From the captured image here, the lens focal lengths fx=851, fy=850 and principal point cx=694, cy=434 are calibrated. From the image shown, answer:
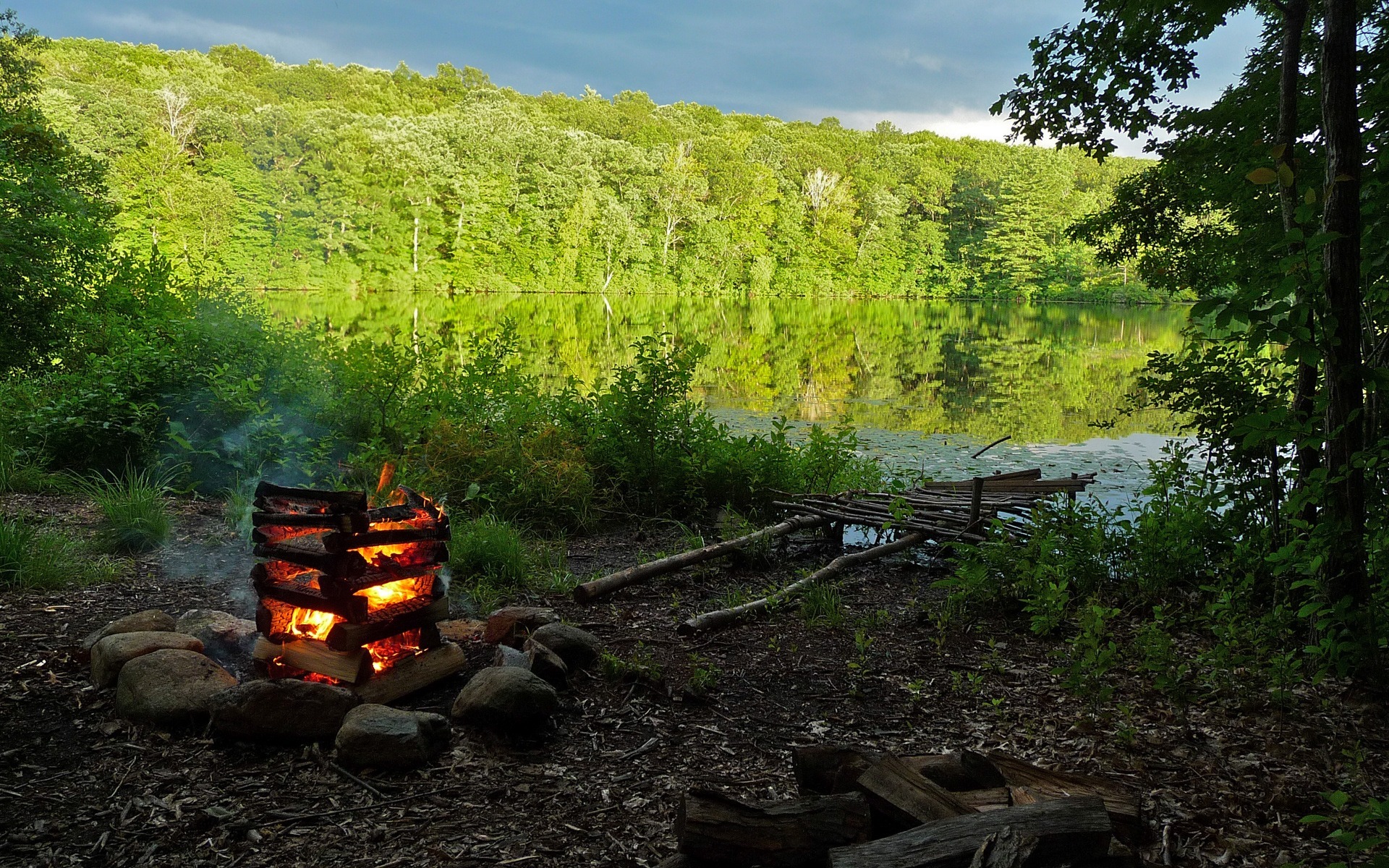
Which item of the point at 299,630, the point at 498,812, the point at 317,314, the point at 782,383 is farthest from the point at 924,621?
the point at 317,314

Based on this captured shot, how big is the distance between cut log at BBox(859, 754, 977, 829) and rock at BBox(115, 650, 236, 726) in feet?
8.41

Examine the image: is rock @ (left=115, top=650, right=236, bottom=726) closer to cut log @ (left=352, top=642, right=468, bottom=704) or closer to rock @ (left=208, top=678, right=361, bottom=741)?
rock @ (left=208, top=678, right=361, bottom=741)

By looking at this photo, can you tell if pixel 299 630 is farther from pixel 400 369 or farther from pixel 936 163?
pixel 936 163

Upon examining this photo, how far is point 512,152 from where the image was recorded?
153ft

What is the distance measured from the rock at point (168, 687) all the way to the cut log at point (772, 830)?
213cm

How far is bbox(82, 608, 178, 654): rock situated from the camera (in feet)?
12.9

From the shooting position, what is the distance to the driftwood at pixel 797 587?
196 inches

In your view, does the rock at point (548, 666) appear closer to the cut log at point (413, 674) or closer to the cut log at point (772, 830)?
the cut log at point (413, 674)

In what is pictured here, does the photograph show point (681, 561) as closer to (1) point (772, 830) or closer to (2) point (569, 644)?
(2) point (569, 644)

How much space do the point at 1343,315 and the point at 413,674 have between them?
13.6 feet

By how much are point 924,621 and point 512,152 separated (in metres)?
45.8

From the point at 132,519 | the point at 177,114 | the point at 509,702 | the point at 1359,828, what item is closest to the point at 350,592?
the point at 509,702

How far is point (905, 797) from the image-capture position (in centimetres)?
244

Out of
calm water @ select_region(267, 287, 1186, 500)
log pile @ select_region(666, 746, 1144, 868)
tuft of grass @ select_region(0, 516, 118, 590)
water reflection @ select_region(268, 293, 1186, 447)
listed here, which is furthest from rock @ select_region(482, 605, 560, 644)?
water reflection @ select_region(268, 293, 1186, 447)
